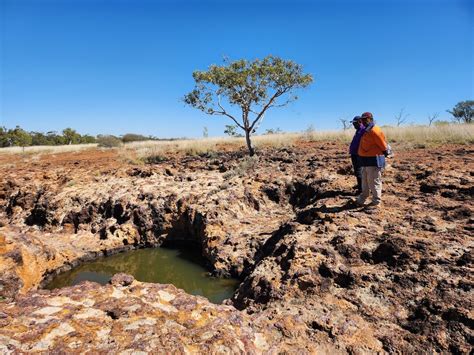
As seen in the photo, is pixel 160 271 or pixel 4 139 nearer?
pixel 160 271

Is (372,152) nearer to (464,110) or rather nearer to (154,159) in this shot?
(154,159)

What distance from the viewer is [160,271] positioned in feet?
24.4

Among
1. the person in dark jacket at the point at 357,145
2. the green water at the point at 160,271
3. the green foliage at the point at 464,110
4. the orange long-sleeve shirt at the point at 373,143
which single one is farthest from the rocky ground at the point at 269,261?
the green foliage at the point at 464,110

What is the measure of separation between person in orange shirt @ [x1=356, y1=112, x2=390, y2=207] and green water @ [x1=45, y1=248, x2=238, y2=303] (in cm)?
307

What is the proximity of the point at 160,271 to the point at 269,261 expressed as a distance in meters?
3.05

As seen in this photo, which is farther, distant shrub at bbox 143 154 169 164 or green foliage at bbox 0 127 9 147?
green foliage at bbox 0 127 9 147

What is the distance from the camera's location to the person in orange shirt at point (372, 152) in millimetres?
5617

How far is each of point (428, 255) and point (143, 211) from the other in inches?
276

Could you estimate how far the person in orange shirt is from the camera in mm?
Answer: 5617

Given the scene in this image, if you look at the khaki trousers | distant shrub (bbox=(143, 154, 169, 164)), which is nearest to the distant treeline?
distant shrub (bbox=(143, 154, 169, 164))

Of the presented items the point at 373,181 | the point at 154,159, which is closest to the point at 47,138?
the point at 154,159

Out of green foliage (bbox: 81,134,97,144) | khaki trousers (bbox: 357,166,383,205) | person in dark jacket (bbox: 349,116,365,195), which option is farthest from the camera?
green foliage (bbox: 81,134,97,144)

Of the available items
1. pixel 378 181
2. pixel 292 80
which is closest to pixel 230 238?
pixel 378 181

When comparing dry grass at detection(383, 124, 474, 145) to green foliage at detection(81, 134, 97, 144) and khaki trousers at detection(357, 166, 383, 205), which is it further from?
green foliage at detection(81, 134, 97, 144)
